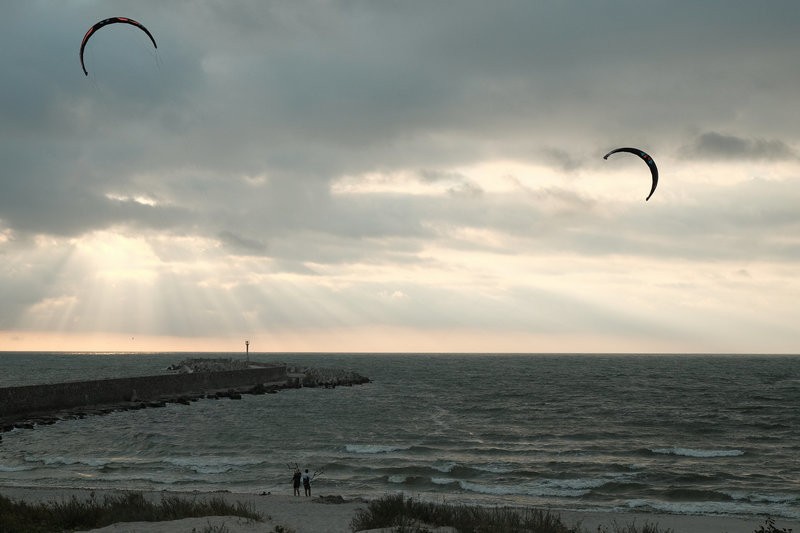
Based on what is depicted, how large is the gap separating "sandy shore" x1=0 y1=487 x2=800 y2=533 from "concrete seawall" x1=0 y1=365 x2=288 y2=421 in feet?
83.7

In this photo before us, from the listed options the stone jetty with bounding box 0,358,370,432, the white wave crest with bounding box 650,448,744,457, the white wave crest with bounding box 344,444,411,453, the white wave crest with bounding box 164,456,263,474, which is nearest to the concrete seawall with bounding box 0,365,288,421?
the stone jetty with bounding box 0,358,370,432

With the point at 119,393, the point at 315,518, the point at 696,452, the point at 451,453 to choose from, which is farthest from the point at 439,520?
the point at 119,393

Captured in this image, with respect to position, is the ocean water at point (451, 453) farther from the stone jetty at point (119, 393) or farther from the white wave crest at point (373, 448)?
the stone jetty at point (119, 393)

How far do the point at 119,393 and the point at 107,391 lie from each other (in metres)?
1.46

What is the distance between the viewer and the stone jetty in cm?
4688

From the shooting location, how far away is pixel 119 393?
191ft

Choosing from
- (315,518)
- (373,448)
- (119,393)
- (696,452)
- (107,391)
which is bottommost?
(696,452)

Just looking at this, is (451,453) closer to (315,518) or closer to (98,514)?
(315,518)

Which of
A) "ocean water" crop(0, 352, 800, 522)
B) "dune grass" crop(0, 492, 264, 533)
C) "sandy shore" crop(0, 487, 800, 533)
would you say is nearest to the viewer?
"sandy shore" crop(0, 487, 800, 533)

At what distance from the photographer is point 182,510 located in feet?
54.4

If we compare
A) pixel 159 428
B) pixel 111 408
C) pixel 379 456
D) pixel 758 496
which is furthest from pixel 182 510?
pixel 111 408

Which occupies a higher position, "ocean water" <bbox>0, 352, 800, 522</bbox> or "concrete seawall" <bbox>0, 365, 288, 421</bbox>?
"concrete seawall" <bbox>0, 365, 288, 421</bbox>

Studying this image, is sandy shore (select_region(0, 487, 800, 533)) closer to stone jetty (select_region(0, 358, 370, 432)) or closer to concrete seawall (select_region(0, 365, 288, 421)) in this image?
stone jetty (select_region(0, 358, 370, 432))

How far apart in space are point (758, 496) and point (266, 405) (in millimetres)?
42438
